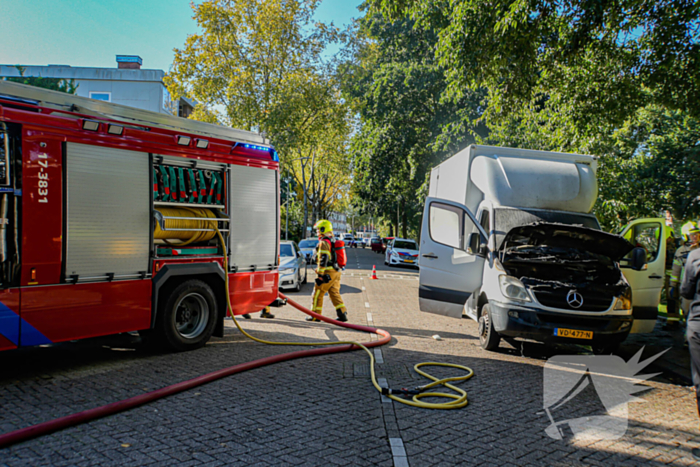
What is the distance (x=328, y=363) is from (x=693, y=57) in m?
7.99

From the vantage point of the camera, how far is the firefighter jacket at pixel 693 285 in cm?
443

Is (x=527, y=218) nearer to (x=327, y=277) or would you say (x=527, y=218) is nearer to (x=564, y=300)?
(x=564, y=300)

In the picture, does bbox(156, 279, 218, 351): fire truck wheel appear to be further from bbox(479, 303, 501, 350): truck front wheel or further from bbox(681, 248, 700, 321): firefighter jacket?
bbox(681, 248, 700, 321): firefighter jacket

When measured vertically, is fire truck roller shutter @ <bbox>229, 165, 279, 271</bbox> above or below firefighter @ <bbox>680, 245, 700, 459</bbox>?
above

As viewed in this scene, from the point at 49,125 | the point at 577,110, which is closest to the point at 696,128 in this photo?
the point at 577,110

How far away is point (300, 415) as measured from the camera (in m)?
4.72

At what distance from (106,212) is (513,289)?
5.25 metres

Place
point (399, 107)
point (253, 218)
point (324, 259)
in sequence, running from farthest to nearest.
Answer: point (399, 107), point (324, 259), point (253, 218)

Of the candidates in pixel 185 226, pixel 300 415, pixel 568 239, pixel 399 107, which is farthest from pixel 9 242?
pixel 399 107

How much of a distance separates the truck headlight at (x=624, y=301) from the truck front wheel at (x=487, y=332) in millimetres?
1609

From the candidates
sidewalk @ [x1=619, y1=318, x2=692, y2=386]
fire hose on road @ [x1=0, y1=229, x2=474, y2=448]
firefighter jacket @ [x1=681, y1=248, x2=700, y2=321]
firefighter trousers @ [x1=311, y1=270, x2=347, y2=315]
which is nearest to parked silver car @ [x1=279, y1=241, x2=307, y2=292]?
firefighter trousers @ [x1=311, y1=270, x2=347, y2=315]

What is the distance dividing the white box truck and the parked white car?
58.8 ft

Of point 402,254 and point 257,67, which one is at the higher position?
point 257,67

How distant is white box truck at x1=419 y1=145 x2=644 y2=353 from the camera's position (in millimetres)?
6949
